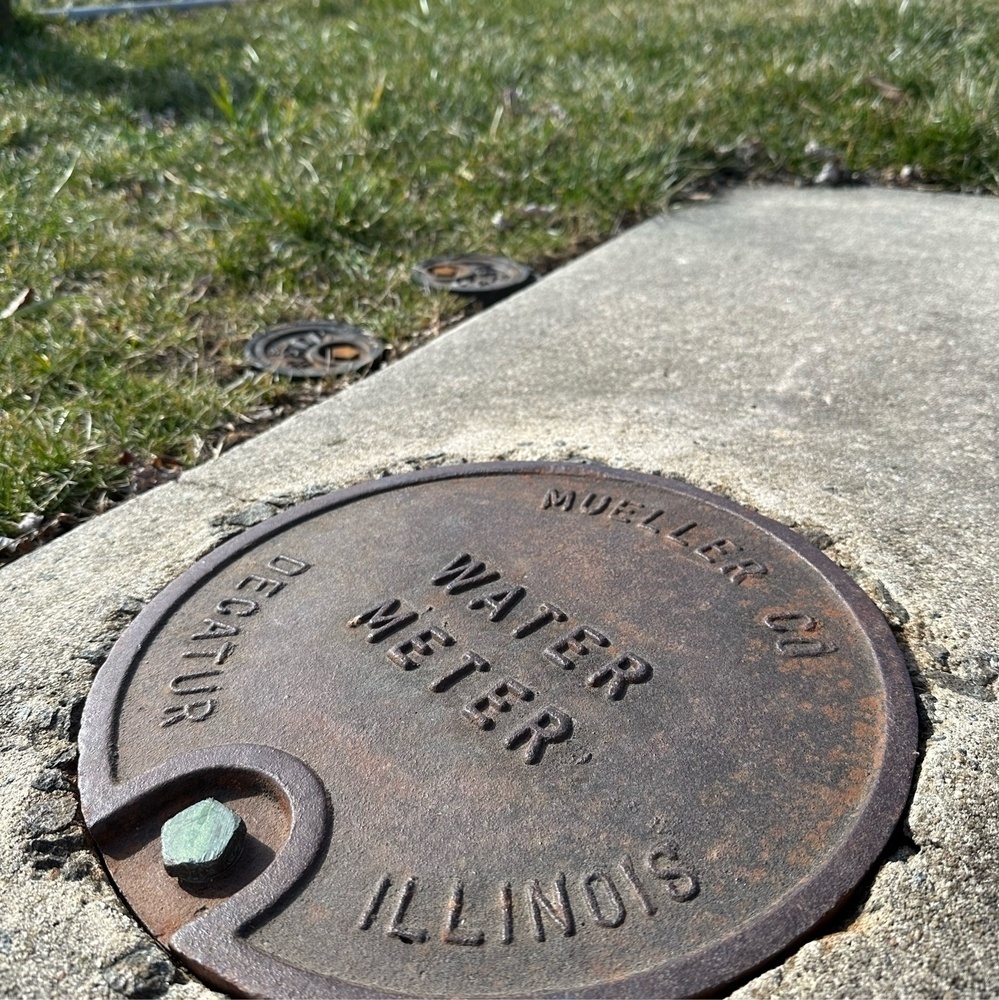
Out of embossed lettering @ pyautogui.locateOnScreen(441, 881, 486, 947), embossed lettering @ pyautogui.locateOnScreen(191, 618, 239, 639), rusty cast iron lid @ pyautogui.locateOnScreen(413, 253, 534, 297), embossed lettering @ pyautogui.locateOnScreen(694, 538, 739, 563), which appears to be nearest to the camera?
embossed lettering @ pyautogui.locateOnScreen(441, 881, 486, 947)

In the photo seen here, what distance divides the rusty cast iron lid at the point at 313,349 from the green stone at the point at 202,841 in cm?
142

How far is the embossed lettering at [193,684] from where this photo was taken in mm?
1539

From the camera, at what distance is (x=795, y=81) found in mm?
4047

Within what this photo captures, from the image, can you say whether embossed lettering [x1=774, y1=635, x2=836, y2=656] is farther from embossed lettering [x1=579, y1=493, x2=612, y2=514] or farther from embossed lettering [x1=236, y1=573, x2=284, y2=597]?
embossed lettering [x1=236, y1=573, x2=284, y2=597]

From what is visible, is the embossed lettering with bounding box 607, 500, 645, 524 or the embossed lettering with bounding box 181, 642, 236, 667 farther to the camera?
the embossed lettering with bounding box 607, 500, 645, 524

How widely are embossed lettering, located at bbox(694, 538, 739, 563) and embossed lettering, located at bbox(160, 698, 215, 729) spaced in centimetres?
81

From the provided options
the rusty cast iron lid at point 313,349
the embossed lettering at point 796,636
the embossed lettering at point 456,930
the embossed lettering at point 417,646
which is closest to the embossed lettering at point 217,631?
the embossed lettering at point 417,646

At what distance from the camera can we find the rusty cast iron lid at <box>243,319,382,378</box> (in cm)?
260

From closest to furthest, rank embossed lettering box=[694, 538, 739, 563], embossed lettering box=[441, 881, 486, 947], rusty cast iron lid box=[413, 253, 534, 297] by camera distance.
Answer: embossed lettering box=[441, 881, 486, 947]
embossed lettering box=[694, 538, 739, 563]
rusty cast iron lid box=[413, 253, 534, 297]

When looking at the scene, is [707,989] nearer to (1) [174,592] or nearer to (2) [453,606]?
(2) [453,606]

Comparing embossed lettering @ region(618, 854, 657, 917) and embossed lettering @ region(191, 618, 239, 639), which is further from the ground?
embossed lettering @ region(191, 618, 239, 639)

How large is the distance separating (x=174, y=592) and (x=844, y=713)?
3.47 ft

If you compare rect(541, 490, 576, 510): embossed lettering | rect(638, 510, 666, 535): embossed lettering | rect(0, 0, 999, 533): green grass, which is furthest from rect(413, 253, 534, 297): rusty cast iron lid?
rect(638, 510, 666, 535): embossed lettering

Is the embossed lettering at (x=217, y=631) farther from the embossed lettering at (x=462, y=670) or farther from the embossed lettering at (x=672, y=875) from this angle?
the embossed lettering at (x=672, y=875)
